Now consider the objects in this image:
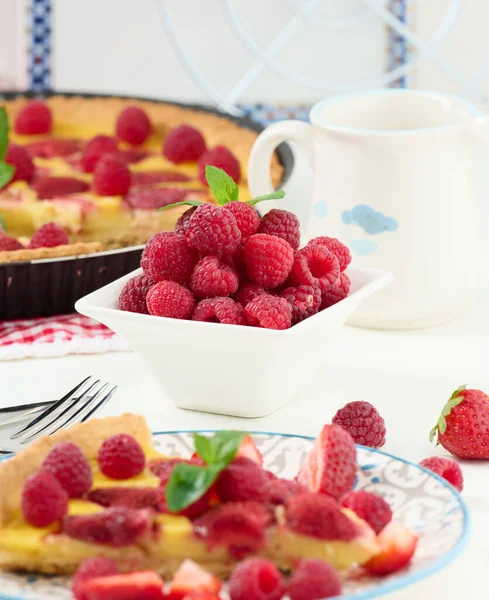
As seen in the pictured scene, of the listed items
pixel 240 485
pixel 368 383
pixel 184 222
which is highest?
pixel 184 222

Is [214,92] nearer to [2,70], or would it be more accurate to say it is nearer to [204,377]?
[2,70]

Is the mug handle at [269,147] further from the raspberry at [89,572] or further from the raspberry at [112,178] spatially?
the raspberry at [89,572]

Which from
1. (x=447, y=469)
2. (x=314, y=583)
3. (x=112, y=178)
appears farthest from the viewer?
(x=112, y=178)

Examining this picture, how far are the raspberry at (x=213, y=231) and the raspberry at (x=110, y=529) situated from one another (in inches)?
15.0

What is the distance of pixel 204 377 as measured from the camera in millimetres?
1166

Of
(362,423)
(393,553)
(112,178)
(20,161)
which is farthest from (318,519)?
(20,161)

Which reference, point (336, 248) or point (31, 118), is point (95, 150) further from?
point (336, 248)

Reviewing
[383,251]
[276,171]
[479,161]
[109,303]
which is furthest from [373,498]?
[479,161]

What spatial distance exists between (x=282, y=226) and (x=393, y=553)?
19.3 inches

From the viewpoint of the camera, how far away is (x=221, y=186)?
1.22 metres

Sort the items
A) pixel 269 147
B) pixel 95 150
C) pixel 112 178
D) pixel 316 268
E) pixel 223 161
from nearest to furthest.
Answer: pixel 316 268 < pixel 269 147 < pixel 223 161 < pixel 112 178 < pixel 95 150

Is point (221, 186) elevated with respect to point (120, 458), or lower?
elevated

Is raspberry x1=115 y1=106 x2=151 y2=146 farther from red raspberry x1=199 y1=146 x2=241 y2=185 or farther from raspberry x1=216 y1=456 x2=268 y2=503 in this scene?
raspberry x1=216 y1=456 x2=268 y2=503

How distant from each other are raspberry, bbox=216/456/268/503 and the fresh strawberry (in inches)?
2.5
